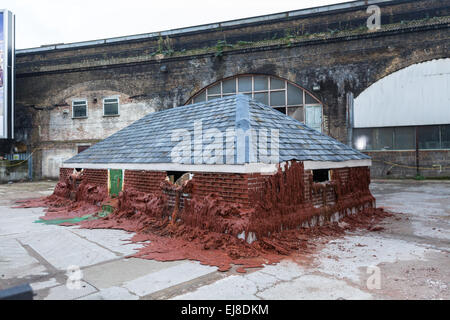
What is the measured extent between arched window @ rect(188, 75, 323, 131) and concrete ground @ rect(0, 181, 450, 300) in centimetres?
A: 1306

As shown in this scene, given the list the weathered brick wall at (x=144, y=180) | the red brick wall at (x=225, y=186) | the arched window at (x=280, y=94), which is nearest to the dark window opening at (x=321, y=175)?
the red brick wall at (x=225, y=186)

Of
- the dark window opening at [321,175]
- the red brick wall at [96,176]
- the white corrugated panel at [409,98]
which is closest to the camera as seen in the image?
the dark window opening at [321,175]

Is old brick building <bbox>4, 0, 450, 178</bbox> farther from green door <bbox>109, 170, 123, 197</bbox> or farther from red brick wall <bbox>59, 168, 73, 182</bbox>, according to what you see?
green door <bbox>109, 170, 123, 197</bbox>

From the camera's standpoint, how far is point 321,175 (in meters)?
9.04

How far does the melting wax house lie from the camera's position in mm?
6191

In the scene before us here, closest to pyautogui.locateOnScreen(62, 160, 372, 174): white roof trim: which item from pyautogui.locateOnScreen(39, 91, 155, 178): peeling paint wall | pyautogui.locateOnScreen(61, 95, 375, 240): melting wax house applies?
pyautogui.locateOnScreen(61, 95, 375, 240): melting wax house

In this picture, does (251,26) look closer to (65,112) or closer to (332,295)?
(65,112)

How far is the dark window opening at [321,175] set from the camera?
28.2ft

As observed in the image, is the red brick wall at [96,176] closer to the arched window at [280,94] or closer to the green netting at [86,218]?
the green netting at [86,218]

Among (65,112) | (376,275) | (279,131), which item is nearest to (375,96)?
(279,131)

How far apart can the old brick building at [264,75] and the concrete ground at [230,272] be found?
12.3 m

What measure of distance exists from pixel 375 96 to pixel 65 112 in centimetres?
2050

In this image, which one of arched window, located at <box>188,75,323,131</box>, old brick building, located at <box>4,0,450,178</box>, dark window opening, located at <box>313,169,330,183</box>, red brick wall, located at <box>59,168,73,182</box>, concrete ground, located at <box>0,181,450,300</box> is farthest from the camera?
arched window, located at <box>188,75,323,131</box>

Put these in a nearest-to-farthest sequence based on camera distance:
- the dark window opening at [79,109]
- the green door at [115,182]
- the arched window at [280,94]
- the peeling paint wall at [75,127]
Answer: the green door at [115,182] → the arched window at [280,94] → the peeling paint wall at [75,127] → the dark window opening at [79,109]
